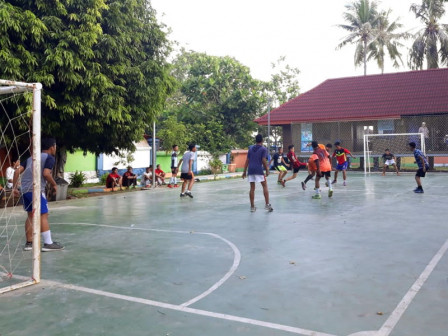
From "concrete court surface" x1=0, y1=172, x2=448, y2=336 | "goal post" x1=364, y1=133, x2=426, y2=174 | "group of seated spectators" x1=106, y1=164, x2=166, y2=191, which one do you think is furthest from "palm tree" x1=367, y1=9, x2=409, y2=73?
"concrete court surface" x1=0, y1=172, x2=448, y2=336

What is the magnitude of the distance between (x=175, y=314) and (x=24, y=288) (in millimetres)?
1924

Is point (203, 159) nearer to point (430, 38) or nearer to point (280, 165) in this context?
point (280, 165)

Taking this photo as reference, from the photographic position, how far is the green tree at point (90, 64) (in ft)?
38.3

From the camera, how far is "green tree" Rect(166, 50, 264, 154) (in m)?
33.9

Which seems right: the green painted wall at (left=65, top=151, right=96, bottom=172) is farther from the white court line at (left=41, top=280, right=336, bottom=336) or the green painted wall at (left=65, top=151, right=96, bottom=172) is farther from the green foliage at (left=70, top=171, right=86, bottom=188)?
the white court line at (left=41, top=280, right=336, bottom=336)

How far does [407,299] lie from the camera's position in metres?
4.42

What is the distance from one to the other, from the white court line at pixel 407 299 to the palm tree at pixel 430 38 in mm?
35723

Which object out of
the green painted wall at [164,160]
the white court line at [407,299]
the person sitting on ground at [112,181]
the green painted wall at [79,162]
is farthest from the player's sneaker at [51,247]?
the green painted wall at [164,160]

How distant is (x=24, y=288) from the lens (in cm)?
496

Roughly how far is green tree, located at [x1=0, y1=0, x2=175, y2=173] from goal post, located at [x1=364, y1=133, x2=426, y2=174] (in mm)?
14375

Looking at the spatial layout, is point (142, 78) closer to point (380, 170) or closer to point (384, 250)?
point (384, 250)

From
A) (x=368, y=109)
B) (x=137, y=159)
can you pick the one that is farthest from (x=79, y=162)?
(x=368, y=109)

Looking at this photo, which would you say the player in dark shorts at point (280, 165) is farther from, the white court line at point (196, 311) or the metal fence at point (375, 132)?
the white court line at point (196, 311)

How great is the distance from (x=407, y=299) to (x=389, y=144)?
22685mm
